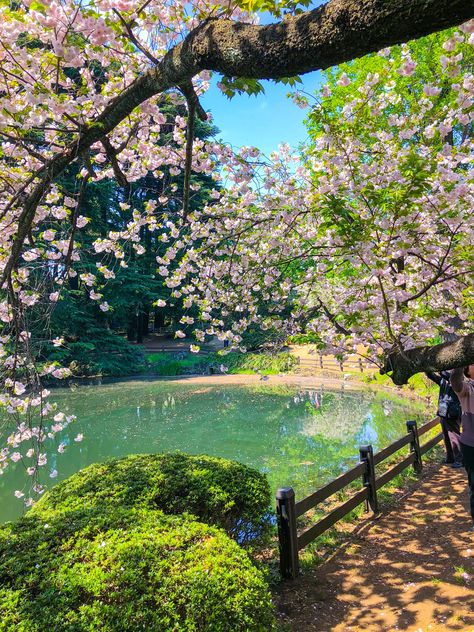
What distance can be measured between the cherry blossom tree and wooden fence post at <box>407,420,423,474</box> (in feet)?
5.76

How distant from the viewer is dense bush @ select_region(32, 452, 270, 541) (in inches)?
156

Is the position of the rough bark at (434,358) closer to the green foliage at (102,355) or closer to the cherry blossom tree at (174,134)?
the cherry blossom tree at (174,134)

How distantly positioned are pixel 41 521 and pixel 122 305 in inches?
1025

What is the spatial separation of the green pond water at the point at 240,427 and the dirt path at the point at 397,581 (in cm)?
261

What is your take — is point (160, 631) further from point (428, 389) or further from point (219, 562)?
point (428, 389)

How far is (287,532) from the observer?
14.5ft

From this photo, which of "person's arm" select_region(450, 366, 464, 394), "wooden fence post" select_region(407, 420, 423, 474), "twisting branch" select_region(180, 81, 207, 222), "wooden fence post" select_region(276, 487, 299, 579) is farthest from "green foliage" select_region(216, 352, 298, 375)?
"twisting branch" select_region(180, 81, 207, 222)

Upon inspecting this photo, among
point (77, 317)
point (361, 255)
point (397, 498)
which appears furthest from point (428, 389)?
point (77, 317)

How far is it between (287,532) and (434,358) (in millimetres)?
2395

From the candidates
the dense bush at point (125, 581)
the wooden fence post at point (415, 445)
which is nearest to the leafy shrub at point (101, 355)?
the wooden fence post at point (415, 445)

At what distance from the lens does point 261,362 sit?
1001 inches

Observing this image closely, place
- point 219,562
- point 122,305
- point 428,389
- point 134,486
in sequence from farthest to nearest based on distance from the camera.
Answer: point 122,305 < point 428,389 < point 134,486 < point 219,562

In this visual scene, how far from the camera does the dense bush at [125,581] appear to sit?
7.35 ft

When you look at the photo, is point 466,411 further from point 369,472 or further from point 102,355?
point 102,355
